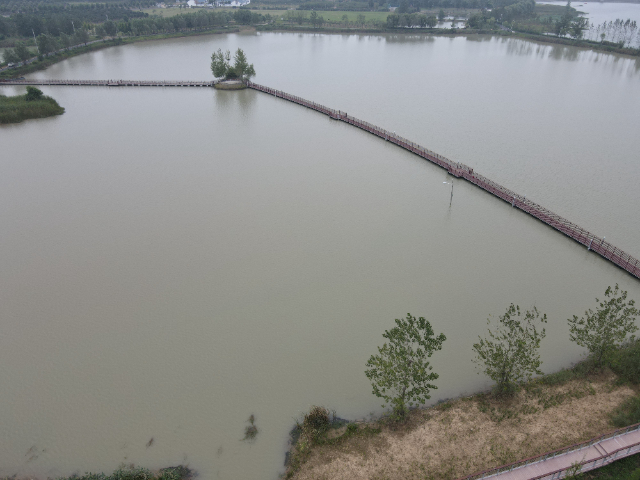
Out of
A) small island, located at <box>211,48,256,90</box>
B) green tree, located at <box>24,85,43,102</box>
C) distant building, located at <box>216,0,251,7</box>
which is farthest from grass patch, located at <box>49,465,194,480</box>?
distant building, located at <box>216,0,251,7</box>

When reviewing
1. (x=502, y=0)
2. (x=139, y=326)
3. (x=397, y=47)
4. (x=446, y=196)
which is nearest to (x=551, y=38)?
(x=397, y=47)

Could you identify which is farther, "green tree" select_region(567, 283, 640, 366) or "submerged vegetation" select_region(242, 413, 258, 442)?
"green tree" select_region(567, 283, 640, 366)

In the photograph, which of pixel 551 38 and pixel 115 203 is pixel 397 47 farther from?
pixel 115 203

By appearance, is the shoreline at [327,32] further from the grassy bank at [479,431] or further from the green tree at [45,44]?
the grassy bank at [479,431]

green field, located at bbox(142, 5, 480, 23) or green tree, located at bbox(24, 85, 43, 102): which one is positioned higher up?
green field, located at bbox(142, 5, 480, 23)

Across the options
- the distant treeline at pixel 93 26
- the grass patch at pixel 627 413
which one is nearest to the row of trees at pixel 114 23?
the distant treeline at pixel 93 26

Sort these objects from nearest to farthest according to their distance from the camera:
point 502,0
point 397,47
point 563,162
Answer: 1. point 563,162
2. point 397,47
3. point 502,0

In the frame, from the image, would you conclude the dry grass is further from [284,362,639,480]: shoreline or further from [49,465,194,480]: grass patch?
[49,465,194,480]: grass patch
